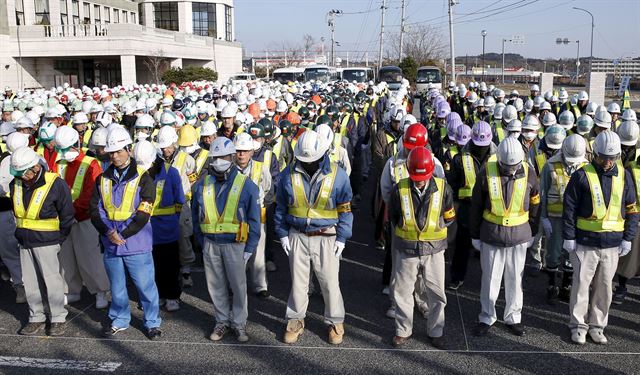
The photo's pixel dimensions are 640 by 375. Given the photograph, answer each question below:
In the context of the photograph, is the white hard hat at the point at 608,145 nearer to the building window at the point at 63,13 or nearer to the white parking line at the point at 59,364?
the white parking line at the point at 59,364

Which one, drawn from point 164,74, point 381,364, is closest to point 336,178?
point 381,364

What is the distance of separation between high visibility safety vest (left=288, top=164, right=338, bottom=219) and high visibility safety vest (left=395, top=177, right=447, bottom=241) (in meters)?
0.64

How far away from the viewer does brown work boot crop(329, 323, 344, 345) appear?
560 cm

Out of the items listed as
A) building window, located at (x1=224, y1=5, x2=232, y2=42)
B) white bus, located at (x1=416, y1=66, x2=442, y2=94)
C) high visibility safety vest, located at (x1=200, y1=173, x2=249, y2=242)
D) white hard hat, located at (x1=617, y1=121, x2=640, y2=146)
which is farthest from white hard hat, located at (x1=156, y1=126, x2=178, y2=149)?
building window, located at (x1=224, y1=5, x2=232, y2=42)

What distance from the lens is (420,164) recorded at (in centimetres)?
514

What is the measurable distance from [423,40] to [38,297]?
214 feet

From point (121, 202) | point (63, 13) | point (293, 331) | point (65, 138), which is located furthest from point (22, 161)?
point (63, 13)

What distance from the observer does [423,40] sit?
220 ft

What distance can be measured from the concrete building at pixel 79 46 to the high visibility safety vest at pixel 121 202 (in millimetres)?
35301

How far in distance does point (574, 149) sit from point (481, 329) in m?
2.01

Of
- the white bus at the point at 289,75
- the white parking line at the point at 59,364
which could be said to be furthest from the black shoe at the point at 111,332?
the white bus at the point at 289,75

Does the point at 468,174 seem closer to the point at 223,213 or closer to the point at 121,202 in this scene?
the point at 223,213

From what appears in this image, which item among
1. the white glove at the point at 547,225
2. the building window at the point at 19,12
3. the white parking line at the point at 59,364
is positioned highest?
the building window at the point at 19,12

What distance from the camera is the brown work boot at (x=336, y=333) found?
560 centimetres
